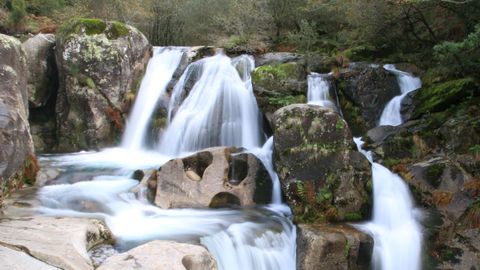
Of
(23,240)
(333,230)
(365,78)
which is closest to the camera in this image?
(23,240)

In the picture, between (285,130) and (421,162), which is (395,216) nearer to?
(421,162)

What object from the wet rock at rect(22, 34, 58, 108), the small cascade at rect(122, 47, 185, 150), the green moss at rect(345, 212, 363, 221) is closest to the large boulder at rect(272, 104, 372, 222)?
the green moss at rect(345, 212, 363, 221)

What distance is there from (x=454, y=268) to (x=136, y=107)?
9062 millimetres

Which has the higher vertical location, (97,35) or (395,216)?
(97,35)

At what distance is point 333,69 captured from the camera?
12570 mm

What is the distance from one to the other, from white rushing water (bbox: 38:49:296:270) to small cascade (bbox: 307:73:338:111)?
1.56 metres

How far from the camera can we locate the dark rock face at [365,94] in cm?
1102

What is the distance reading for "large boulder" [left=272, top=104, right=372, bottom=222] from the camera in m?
7.24

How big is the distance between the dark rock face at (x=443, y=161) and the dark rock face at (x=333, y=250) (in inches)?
38.1

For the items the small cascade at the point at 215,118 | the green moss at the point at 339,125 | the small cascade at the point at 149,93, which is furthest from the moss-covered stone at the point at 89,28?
the green moss at the point at 339,125

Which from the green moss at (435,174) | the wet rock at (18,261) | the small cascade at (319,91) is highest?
the small cascade at (319,91)

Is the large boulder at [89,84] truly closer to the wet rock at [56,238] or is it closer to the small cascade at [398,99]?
the wet rock at [56,238]

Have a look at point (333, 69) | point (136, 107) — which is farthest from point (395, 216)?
point (136, 107)

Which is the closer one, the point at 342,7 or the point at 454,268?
the point at 454,268
